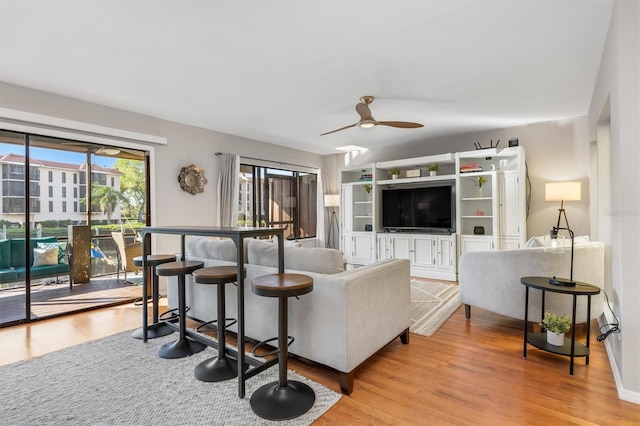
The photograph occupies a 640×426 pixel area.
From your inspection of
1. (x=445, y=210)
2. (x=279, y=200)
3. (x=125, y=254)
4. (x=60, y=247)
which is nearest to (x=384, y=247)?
(x=445, y=210)

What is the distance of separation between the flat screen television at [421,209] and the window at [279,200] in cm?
188

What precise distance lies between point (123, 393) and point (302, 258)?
145cm

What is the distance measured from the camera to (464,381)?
7.16 feet

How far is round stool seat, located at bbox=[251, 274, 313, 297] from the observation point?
183 cm

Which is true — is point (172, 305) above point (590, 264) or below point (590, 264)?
below

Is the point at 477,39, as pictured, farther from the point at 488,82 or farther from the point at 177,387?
the point at 177,387

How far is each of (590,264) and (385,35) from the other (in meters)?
2.66

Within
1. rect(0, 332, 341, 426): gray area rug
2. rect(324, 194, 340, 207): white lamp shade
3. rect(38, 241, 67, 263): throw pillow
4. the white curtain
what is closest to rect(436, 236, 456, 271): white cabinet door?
rect(324, 194, 340, 207): white lamp shade

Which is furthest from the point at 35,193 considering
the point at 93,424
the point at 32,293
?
the point at 93,424

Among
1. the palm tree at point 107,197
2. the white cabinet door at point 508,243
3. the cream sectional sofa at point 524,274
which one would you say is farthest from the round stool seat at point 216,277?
the white cabinet door at point 508,243

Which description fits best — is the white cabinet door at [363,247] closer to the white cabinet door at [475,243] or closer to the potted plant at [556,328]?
the white cabinet door at [475,243]

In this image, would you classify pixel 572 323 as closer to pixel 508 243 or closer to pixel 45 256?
pixel 508 243

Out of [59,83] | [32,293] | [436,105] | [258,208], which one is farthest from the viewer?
[258,208]

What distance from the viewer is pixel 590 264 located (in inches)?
111
